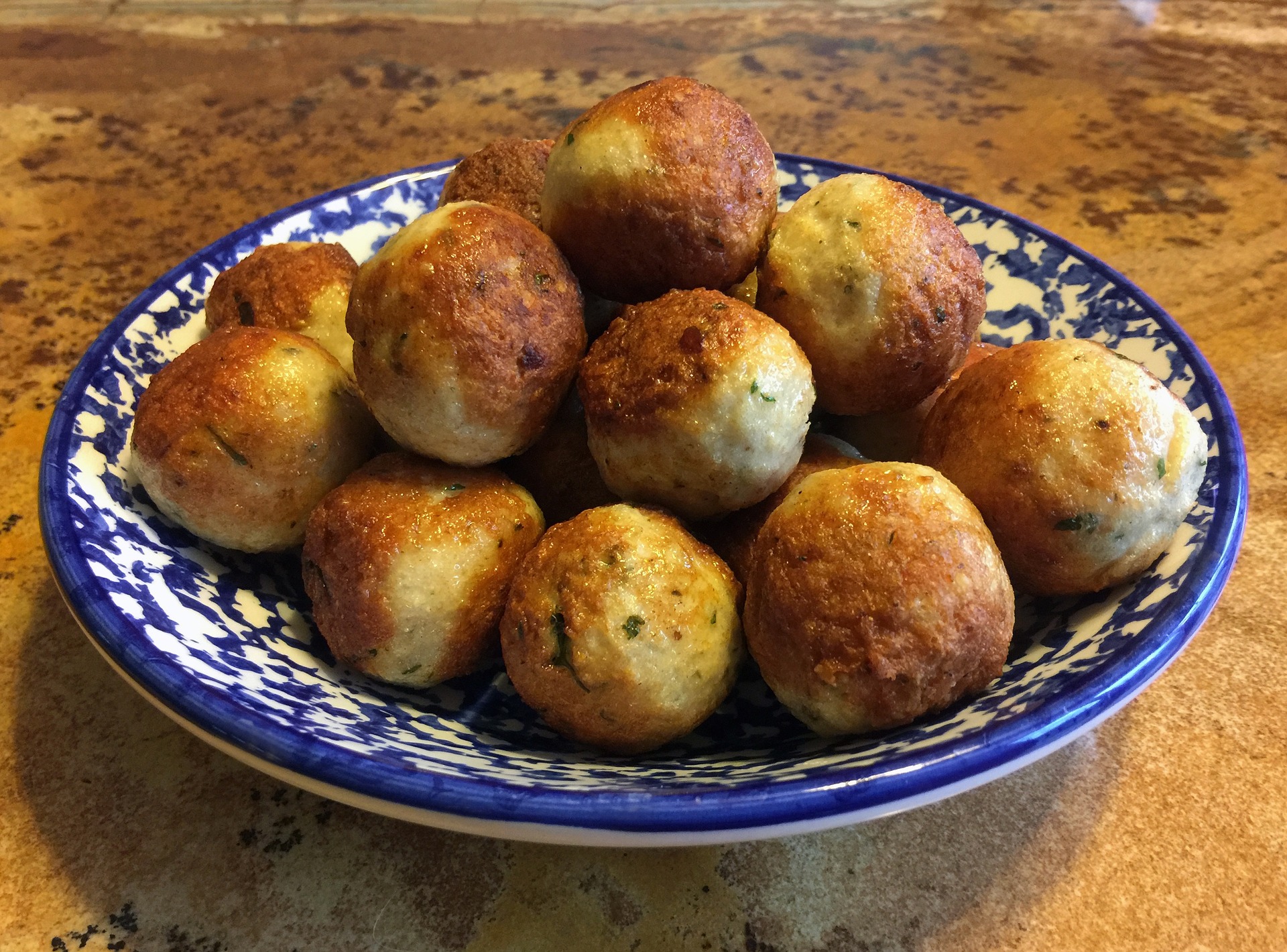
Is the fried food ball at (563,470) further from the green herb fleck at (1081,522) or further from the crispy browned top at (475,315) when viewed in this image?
the green herb fleck at (1081,522)

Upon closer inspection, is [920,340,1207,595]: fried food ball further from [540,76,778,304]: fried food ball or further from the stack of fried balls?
[540,76,778,304]: fried food ball

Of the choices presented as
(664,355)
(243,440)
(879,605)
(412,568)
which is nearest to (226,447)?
(243,440)

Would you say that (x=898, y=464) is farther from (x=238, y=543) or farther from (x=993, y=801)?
Result: (x=238, y=543)

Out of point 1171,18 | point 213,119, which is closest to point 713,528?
point 213,119

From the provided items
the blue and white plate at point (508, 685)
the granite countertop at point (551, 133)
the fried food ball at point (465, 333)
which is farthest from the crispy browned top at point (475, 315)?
the granite countertop at point (551, 133)

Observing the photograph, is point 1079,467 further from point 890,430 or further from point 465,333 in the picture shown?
point 465,333
